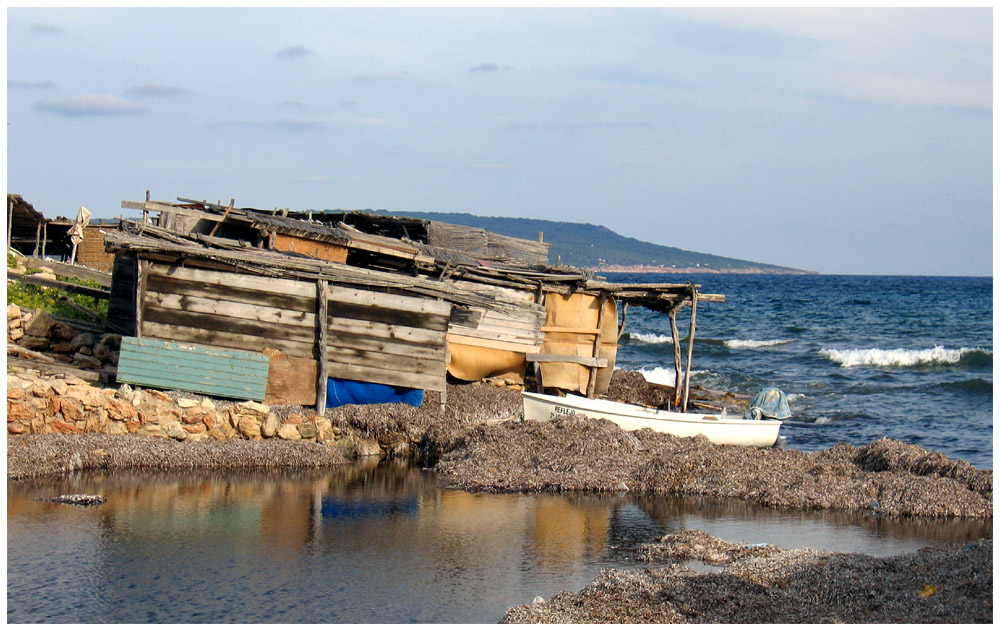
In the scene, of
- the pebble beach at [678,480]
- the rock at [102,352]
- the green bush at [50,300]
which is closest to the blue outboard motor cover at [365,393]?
the pebble beach at [678,480]

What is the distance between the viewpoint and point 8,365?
17.4 m

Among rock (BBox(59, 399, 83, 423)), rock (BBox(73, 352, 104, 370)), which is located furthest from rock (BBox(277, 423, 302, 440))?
rock (BBox(73, 352, 104, 370))

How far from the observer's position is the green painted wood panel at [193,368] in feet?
57.7

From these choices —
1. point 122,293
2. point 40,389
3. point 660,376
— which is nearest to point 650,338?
point 660,376

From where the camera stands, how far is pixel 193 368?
700 inches

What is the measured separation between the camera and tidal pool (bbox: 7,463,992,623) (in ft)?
31.7

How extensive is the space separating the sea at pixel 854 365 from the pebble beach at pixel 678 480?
19.8 ft

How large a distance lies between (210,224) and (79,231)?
1059 centimetres

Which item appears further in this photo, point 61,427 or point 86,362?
point 86,362

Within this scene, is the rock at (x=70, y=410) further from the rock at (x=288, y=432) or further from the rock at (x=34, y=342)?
the rock at (x=34, y=342)

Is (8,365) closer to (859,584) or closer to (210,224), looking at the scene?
(210,224)

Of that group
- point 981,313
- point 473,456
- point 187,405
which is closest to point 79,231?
point 187,405

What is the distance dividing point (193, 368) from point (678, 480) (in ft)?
29.8

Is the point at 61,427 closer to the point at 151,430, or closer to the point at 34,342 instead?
the point at 151,430
